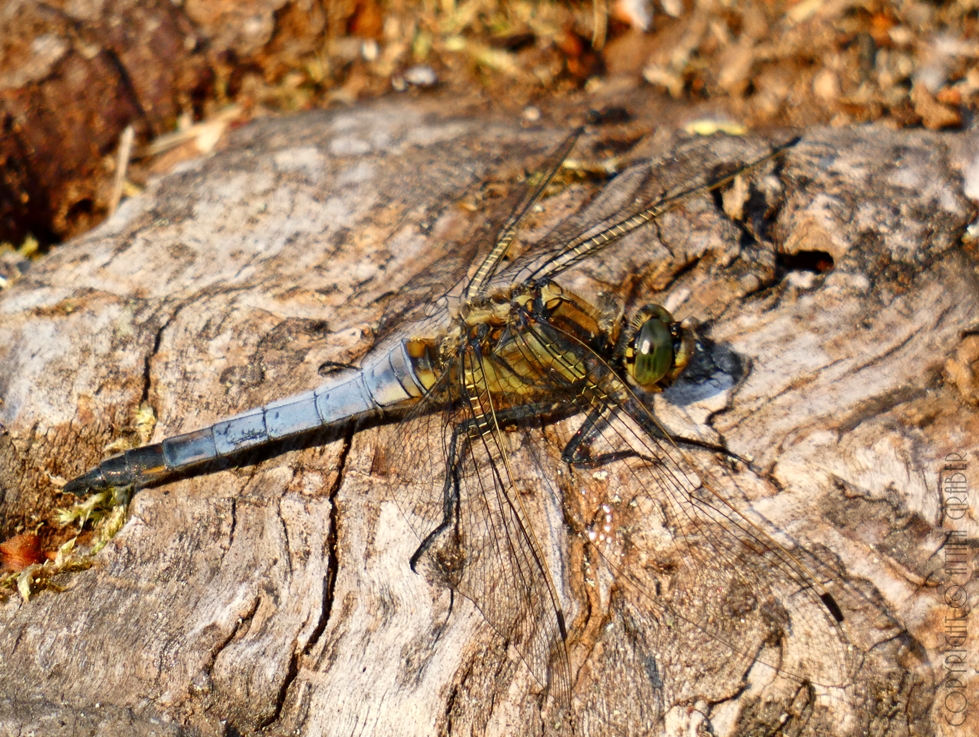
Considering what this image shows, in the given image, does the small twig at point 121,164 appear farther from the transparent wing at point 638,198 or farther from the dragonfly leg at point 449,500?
the dragonfly leg at point 449,500

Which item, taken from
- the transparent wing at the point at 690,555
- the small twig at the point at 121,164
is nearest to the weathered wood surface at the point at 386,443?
the transparent wing at the point at 690,555

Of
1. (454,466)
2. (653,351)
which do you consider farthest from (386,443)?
(653,351)

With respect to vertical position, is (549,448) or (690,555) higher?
(549,448)

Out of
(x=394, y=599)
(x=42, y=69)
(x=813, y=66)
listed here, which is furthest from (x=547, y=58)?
(x=394, y=599)

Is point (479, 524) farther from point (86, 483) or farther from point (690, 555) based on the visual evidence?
point (86, 483)

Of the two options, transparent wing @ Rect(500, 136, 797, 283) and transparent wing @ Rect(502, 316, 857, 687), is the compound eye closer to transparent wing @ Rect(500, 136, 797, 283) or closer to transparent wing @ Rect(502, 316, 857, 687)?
transparent wing @ Rect(502, 316, 857, 687)

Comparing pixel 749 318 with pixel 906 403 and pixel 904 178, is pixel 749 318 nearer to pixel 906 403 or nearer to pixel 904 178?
pixel 906 403

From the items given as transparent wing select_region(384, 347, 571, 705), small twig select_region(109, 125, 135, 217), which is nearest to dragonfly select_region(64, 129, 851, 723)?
transparent wing select_region(384, 347, 571, 705)
